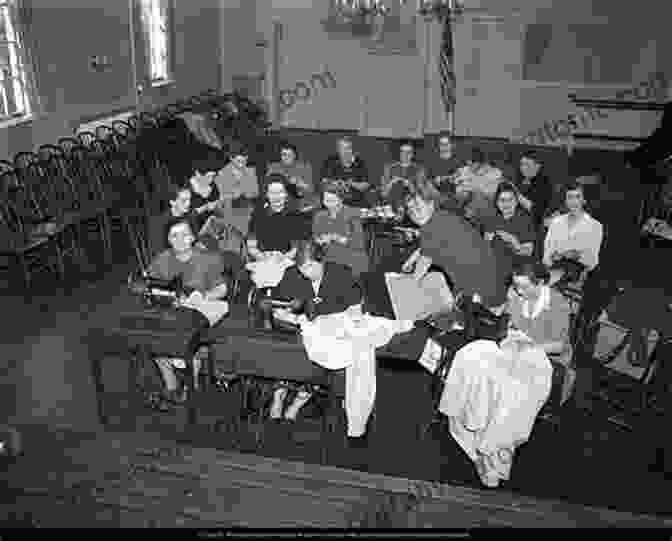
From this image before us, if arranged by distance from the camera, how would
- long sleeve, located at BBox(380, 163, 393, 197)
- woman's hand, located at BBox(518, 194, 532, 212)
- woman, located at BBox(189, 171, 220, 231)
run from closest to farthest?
1. woman, located at BBox(189, 171, 220, 231)
2. woman's hand, located at BBox(518, 194, 532, 212)
3. long sleeve, located at BBox(380, 163, 393, 197)

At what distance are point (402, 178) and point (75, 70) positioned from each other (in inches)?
202

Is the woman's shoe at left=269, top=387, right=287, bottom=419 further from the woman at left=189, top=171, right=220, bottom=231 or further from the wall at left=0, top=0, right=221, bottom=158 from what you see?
the wall at left=0, top=0, right=221, bottom=158

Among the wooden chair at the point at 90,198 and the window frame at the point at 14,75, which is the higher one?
the window frame at the point at 14,75

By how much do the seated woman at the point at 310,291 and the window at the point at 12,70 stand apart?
17.4 feet

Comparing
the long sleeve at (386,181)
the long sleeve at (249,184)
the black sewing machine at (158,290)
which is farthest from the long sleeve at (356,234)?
the long sleeve at (249,184)

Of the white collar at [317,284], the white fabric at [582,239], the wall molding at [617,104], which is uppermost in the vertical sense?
the wall molding at [617,104]

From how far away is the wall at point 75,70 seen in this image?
9.07 metres

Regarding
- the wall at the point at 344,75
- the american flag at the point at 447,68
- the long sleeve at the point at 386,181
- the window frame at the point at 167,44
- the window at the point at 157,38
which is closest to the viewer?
the long sleeve at the point at 386,181

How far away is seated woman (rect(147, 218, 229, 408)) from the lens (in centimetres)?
503

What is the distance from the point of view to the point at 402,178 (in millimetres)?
7758

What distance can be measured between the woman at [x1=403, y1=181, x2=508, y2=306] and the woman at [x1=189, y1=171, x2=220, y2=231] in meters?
2.15

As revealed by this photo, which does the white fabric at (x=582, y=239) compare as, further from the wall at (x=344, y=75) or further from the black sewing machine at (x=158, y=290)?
the wall at (x=344, y=75)

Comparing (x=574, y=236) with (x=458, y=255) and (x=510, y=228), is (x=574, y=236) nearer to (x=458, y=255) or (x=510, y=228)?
(x=510, y=228)

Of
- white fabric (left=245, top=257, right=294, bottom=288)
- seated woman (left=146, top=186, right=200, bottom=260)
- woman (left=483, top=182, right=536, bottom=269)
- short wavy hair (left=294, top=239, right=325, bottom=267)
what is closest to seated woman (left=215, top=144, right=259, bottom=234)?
seated woman (left=146, top=186, right=200, bottom=260)
